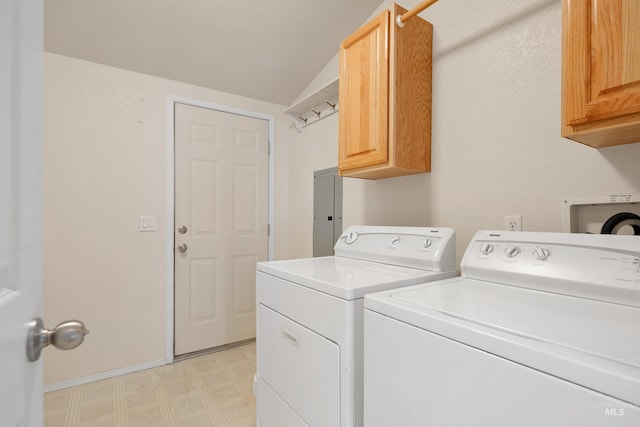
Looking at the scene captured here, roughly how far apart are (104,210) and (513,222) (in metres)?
2.64

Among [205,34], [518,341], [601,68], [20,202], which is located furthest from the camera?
[205,34]

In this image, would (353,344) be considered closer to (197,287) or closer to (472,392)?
(472,392)

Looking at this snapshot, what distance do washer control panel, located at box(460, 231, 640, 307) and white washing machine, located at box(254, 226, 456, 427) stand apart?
0.20 metres

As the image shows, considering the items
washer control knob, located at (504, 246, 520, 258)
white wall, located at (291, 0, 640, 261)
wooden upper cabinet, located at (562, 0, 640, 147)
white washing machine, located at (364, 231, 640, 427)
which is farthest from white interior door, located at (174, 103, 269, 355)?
wooden upper cabinet, located at (562, 0, 640, 147)

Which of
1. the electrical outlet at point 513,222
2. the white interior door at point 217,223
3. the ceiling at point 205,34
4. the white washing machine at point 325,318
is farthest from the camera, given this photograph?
the white interior door at point 217,223

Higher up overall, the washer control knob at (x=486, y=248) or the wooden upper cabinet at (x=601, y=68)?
the wooden upper cabinet at (x=601, y=68)

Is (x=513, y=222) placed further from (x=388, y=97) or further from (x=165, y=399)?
(x=165, y=399)

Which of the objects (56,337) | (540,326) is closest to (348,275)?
(540,326)

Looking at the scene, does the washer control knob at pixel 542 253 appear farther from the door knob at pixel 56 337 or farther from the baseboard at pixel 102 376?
the baseboard at pixel 102 376

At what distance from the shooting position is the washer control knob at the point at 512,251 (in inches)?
41.6

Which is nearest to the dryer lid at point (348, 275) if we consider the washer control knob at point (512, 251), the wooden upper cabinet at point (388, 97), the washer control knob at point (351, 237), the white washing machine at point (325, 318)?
the white washing machine at point (325, 318)

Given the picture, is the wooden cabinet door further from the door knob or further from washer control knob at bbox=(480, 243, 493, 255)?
the door knob

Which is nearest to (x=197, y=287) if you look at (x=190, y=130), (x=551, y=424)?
(x=190, y=130)

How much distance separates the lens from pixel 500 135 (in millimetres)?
1365
